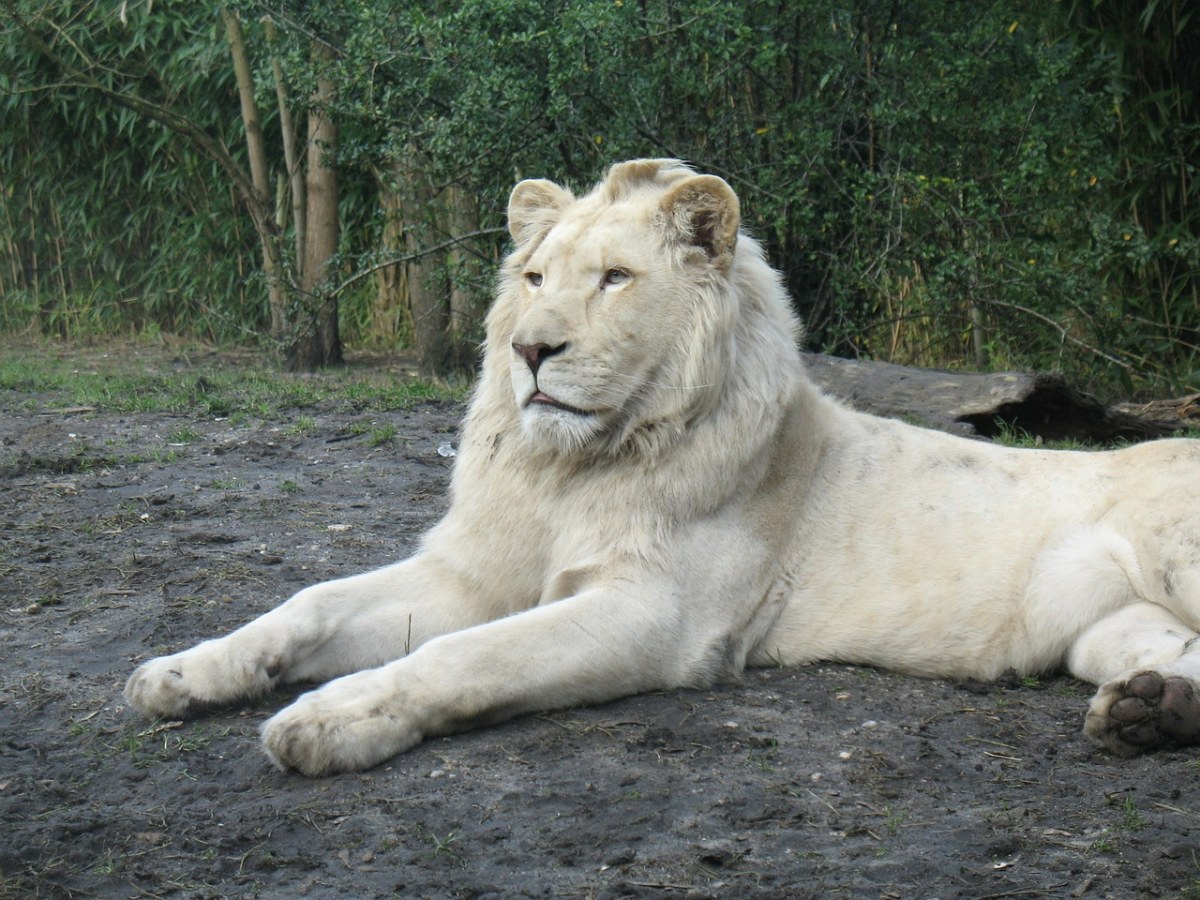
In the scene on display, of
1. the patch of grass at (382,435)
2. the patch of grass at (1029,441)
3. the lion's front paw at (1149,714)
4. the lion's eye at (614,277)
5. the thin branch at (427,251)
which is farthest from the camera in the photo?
the thin branch at (427,251)

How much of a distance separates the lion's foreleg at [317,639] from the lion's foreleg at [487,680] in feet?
1.38

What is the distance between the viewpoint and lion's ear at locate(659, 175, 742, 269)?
12.9 feet

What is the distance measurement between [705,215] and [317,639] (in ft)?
5.13

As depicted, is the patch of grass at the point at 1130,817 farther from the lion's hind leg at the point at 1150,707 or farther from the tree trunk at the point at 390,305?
the tree trunk at the point at 390,305

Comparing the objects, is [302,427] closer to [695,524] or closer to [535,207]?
[535,207]

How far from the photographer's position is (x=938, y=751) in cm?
347

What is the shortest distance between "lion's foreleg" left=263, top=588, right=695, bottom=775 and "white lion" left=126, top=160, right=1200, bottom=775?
1 centimetres

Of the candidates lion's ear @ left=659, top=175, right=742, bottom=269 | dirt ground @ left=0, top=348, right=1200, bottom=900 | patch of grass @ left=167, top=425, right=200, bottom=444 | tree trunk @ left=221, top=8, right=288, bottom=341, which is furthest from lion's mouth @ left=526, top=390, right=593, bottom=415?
tree trunk @ left=221, top=8, right=288, bottom=341

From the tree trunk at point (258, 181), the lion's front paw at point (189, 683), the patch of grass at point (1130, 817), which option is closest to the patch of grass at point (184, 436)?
the tree trunk at point (258, 181)

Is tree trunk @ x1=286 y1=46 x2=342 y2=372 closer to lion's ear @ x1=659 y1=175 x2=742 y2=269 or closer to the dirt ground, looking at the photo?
the dirt ground

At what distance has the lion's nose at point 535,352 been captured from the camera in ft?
12.2

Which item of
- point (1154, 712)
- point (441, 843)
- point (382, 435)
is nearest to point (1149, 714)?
point (1154, 712)

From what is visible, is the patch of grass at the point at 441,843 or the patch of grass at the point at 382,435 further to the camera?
the patch of grass at the point at 382,435

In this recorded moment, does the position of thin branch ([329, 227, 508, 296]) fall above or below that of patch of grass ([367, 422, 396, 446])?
above
